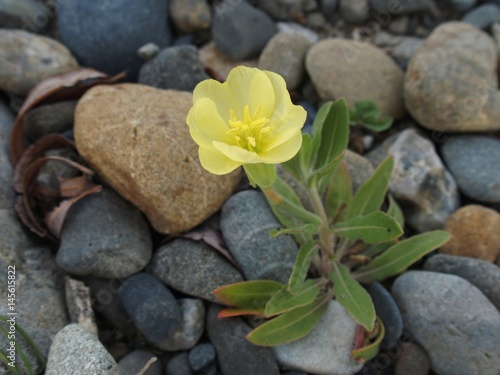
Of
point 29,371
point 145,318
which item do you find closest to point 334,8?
point 145,318

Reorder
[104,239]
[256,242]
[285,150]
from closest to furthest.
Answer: [285,150], [104,239], [256,242]

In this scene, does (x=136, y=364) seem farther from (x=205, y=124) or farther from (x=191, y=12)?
(x=191, y=12)

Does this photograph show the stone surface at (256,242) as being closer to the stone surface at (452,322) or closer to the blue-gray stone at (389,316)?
the blue-gray stone at (389,316)

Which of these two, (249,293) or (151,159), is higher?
(151,159)

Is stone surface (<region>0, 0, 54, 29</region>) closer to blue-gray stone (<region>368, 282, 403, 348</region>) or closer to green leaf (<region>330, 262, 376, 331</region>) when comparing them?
green leaf (<region>330, 262, 376, 331</region>)

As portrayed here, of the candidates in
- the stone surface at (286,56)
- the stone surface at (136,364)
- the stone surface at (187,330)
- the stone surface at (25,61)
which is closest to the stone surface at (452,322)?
the stone surface at (187,330)

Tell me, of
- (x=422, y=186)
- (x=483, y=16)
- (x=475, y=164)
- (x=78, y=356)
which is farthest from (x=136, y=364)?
(x=483, y=16)

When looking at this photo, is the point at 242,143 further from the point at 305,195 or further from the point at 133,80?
the point at 133,80

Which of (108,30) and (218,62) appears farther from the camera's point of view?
(218,62)
